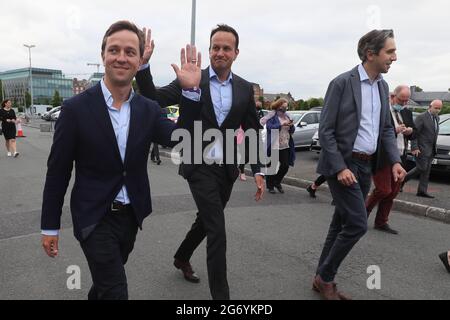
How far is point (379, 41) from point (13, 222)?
4.77 meters

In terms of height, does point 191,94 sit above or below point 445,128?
above

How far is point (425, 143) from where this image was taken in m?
6.99

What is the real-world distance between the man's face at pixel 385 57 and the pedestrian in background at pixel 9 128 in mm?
11984

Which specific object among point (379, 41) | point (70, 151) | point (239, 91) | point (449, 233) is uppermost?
point (379, 41)

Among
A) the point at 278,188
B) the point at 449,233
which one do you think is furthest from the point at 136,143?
the point at 278,188

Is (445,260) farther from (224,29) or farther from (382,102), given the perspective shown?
(224,29)

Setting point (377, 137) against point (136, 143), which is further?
point (377, 137)

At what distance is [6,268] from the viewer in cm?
376

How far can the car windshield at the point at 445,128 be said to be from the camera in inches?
367

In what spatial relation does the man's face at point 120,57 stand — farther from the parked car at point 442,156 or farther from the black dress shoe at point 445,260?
the parked car at point 442,156

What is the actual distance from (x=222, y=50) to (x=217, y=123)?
532 mm

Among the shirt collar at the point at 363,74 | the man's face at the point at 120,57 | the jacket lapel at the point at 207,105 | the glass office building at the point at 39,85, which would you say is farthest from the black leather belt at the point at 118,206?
the glass office building at the point at 39,85

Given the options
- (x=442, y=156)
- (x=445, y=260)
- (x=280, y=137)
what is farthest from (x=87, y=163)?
(x=442, y=156)
